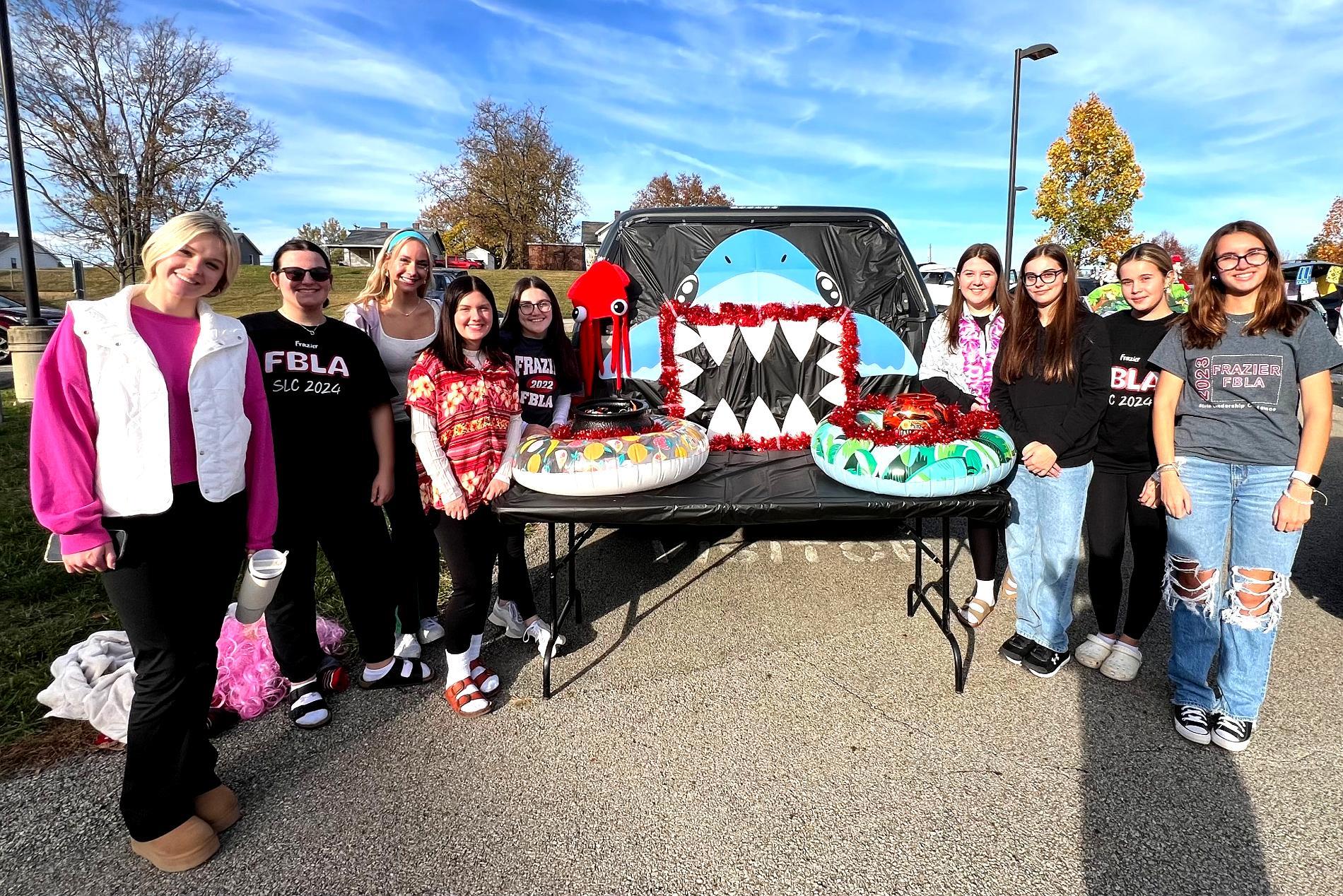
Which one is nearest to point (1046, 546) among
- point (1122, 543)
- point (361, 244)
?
point (1122, 543)

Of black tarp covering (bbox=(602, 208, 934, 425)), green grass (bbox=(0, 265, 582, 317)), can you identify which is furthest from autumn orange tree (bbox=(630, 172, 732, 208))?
black tarp covering (bbox=(602, 208, 934, 425))

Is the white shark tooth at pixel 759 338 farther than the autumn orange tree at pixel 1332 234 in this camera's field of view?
No

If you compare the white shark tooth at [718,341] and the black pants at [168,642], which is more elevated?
the white shark tooth at [718,341]

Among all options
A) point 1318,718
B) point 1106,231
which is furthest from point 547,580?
point 1106,231

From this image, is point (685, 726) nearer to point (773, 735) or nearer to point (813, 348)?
point (773, 735)

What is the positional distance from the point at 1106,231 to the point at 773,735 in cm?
2256

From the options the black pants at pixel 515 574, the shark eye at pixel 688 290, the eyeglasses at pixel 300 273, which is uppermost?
the shark eye at pixel 688 290

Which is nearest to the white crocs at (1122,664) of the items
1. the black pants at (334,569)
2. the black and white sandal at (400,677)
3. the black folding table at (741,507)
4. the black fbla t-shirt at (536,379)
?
the black folding table at (741,507)

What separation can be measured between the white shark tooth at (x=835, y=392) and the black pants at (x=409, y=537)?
2336 millimetres

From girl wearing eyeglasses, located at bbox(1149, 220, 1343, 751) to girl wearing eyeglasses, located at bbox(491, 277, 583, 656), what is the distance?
2563 mm

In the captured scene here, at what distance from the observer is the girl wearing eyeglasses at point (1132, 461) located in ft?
10.1

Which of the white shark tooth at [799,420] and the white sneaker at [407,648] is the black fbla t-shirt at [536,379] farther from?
the white shark tooth at [799,420]

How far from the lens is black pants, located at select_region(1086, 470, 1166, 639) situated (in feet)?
10.3

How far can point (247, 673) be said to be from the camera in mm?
3104
